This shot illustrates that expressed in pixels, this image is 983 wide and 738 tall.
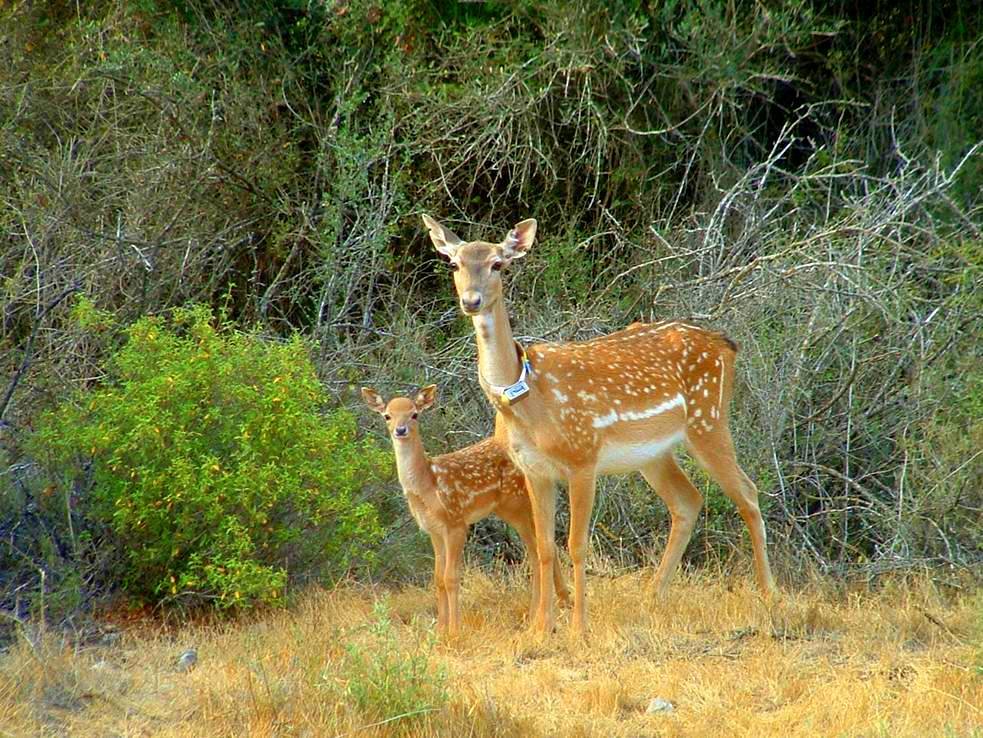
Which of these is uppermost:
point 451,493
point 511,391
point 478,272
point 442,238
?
point 442,238

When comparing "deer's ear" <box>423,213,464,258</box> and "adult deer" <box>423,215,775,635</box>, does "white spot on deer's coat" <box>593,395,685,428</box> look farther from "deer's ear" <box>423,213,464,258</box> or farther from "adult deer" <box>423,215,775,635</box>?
"deer's ear" <box>423,213,464,258</box>

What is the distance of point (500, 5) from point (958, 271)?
4.43m

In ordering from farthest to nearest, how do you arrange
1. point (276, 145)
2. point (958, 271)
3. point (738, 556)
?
point (276, 145) → point (958, 271) → point (738, 556)

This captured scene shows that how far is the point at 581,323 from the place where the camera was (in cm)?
1104

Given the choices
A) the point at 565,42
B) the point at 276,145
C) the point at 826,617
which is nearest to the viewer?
the point at 826,617

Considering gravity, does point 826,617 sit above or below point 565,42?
below

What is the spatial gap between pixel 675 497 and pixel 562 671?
207cm

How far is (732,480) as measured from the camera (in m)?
9.04

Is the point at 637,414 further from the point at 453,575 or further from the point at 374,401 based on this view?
the point at 374,401

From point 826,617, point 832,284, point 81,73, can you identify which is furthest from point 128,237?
point 826,617

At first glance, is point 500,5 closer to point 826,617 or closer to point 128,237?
point 128,237

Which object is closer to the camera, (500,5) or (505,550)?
(505,550)

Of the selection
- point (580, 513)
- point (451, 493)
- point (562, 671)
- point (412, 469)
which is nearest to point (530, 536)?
point (580, 513)

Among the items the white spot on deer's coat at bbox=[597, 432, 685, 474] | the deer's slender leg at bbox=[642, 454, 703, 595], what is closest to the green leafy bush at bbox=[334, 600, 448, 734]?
the white spot on deer's coat at bbox=[597, 432, 685, 474]
